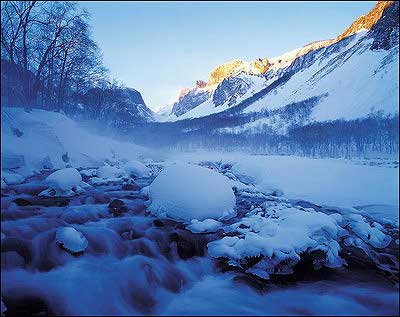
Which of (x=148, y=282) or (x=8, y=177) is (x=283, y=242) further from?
(x=8, y=177)

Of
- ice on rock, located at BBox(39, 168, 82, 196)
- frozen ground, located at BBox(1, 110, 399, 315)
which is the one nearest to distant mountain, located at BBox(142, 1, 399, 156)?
frozen ground, located at BBox(1, 110, 399, 315)

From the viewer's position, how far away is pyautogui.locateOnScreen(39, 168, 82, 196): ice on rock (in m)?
10.0

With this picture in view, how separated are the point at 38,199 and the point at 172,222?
12.8ft

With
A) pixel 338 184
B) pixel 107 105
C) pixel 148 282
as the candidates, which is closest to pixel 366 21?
pixel 107 105

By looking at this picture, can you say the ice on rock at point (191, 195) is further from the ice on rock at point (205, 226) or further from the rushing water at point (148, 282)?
the rushing water at point (148, 282)

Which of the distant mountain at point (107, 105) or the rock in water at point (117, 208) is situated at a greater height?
the distant mountain at point (107, 105)

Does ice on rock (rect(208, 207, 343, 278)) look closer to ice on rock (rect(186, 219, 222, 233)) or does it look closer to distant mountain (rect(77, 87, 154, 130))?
ice on rock (rect(186, 219, 222, 233))

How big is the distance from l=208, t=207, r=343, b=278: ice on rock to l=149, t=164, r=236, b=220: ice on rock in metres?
1.03

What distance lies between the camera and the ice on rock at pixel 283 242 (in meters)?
5.77

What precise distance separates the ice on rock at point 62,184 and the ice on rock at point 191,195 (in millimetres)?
3034

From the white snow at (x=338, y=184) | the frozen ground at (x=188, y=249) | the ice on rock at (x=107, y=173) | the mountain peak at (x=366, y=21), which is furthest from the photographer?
the mountain peak at (x=366, y=21)

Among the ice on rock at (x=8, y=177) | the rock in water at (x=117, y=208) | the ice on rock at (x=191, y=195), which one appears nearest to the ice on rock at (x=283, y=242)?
the ice on rock at (x=191, y=195)

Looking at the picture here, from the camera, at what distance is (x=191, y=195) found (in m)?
8.11

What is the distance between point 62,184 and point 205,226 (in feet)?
16.6
